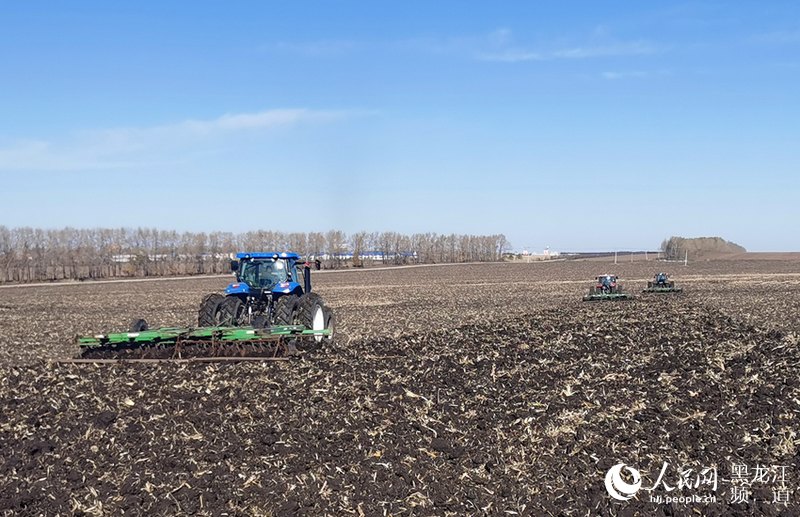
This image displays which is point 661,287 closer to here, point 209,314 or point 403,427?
point 209,314

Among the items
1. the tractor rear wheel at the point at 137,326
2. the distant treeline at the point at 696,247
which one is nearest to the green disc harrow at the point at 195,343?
the tractor rear wheel at the point at 137,326

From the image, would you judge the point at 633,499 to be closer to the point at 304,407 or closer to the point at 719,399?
the point at 719,399

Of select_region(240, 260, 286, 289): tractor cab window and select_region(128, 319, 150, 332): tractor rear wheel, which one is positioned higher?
select_region(240, 260, 286, 289): tractor cab window

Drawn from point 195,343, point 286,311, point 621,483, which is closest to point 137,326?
point 195,343

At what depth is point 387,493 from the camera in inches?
296

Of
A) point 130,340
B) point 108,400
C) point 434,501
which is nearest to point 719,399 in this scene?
point 434,501

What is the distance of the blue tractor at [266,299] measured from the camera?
15.7 meters

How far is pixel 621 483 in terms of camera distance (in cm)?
757

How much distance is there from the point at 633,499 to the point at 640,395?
2.95 m

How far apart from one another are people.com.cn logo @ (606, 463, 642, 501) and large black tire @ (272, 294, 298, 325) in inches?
342

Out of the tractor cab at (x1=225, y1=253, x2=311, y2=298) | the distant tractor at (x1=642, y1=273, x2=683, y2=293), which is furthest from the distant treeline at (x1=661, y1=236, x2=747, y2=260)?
the tractor cab at (x1=225, y1=253, x2=311, y2=298)

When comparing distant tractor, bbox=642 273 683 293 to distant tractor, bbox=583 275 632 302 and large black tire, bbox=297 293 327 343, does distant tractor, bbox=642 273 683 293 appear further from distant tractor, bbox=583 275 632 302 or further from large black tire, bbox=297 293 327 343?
large black tire, bbox=297 293 327 343

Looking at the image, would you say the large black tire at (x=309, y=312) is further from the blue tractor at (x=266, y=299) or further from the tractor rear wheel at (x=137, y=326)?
the tractor rear wheel at (x=137, y=326)

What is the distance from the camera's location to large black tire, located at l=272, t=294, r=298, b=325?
15367 mm
